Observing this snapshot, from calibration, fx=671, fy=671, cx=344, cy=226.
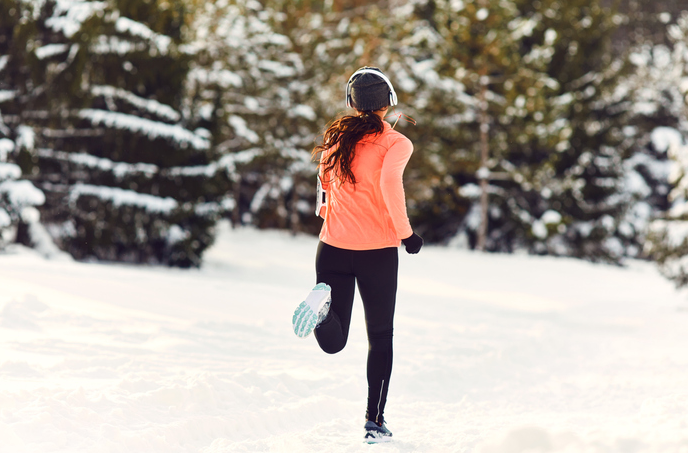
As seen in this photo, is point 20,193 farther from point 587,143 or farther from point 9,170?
point 587,143

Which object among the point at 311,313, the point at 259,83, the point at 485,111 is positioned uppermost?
the point at 259,83

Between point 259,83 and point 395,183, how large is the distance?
19303mm

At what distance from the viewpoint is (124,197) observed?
12875 mm

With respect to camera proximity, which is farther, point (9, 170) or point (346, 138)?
point (9, 170)

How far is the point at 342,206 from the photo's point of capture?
3.58 meters

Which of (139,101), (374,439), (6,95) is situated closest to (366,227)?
(374,439)

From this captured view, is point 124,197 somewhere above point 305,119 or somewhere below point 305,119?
below

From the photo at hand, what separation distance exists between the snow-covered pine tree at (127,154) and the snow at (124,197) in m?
0.02

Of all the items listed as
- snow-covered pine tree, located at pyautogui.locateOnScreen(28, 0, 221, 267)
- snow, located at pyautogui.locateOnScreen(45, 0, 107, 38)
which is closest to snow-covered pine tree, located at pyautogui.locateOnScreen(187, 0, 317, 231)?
snow-covered pine tree, located at pyautogui.locateOnScreen(28, 0, 221, 267)

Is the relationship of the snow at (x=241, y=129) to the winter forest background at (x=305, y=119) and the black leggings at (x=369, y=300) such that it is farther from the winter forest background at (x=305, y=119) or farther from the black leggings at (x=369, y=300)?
the black leggings at (x=369, y=300)

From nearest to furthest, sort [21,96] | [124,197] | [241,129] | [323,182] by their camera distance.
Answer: [323,182] < [21,96] < [124,197] < [241,129]

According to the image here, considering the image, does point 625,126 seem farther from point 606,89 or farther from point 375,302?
point 375,302

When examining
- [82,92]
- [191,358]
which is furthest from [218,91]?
[191,358]

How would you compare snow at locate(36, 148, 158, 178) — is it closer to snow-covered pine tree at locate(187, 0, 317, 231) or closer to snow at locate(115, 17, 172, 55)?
snow at locate(115, 17, 172, 55)
